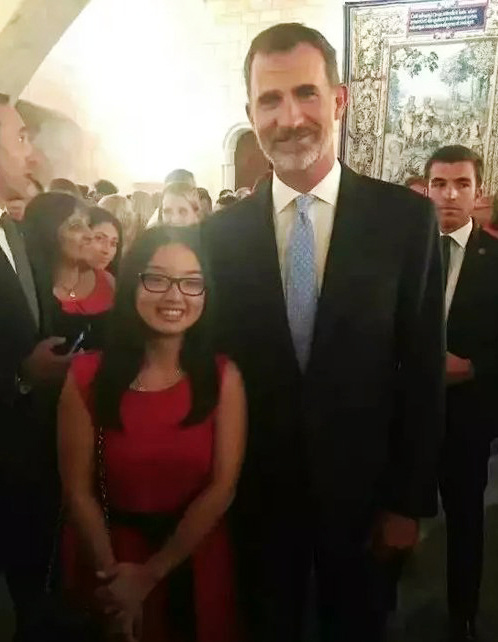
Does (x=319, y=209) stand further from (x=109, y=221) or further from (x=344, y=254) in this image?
(x=109, y=221)

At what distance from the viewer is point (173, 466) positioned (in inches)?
40.1

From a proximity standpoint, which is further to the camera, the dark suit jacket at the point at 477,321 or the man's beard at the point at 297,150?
the dark suit jacket at the point at 477,321

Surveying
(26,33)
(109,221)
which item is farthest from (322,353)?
(26,33)

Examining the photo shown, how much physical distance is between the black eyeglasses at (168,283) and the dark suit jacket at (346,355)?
0.03 m

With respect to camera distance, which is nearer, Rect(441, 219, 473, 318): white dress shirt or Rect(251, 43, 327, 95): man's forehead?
Rect(251, 43, 327, 95): man's forehead

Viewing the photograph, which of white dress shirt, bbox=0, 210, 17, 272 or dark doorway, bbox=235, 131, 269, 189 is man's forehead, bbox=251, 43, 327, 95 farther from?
white dress shirt, bbox=0, 210, 17, 272

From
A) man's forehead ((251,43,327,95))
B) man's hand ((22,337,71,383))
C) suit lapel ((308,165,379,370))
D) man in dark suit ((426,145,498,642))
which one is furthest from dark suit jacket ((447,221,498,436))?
man's hand ((22,337,71,383))

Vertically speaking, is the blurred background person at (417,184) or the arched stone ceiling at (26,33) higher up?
the arched stone ceiling at (26,33)

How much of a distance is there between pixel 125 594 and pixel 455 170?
765mm

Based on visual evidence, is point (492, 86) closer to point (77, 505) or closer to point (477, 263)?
point (477, 263)

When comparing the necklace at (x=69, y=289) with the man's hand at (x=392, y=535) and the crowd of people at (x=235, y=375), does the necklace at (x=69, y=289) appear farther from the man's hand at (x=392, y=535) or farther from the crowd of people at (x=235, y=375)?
the man's hand at (x=392, y=535)

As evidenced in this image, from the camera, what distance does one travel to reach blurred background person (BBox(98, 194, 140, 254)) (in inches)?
39.8

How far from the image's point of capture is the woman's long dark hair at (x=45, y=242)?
1.01m

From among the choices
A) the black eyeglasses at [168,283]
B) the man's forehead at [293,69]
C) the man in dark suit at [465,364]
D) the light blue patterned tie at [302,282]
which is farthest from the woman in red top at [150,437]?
the man in dark suit at [465,364]
